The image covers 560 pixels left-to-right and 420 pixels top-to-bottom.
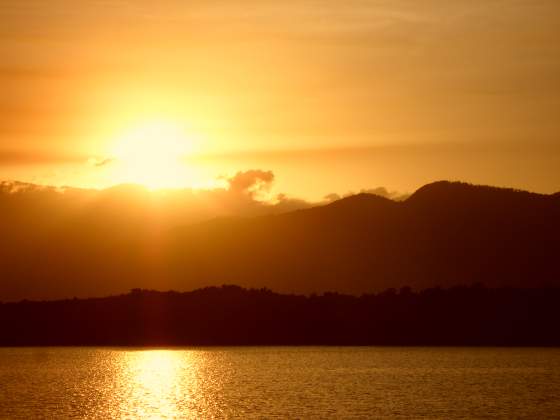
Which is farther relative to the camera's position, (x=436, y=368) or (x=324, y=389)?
(x=436, y=368)

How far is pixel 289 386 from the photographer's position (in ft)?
357

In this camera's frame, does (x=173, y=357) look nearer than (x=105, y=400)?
No

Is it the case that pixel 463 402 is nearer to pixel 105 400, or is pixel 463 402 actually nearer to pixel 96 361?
pixel 105 400

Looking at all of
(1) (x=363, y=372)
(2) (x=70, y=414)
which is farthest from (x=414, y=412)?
(1) (x=363, y=372)

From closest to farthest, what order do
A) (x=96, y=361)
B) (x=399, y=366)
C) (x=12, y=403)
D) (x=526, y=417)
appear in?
(x=526, y=417)
(x=12, y=403)
(x=399, y=366)
(x=96, y=361)

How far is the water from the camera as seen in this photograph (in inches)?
3364

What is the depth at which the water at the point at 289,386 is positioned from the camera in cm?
8544

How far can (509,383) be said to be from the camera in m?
110

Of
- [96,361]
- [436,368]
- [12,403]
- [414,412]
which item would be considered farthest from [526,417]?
[96,361]

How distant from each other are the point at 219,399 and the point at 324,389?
13.0 metres

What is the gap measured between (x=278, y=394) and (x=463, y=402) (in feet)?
61.2

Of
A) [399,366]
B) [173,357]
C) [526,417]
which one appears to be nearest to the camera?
[526,417]

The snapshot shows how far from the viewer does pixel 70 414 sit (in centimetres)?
8344

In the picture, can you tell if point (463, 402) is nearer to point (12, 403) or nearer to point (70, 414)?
point (70, 414)
